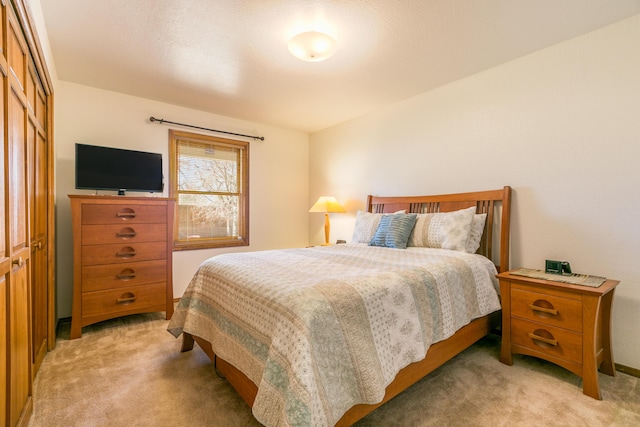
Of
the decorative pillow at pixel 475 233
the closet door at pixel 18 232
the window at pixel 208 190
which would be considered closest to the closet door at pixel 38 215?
the closet door at pixel 18 232

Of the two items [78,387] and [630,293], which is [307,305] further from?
[630,293]

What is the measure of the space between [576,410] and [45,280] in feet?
12.2

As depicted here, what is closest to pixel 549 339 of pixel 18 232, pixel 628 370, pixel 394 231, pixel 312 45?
pixel 628 370

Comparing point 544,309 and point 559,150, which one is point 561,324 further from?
point 559,150

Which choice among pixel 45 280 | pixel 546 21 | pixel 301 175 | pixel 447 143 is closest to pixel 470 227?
pixel 447 143

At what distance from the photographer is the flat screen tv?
2.74m

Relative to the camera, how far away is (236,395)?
171 centimetres

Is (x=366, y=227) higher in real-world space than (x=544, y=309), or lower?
higher

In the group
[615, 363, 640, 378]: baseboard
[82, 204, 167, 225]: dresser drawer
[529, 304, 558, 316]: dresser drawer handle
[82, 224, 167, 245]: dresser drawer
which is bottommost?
[615, 363, 640, 378]: baseboard

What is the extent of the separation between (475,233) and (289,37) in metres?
2.19

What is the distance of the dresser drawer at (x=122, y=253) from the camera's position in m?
2.58

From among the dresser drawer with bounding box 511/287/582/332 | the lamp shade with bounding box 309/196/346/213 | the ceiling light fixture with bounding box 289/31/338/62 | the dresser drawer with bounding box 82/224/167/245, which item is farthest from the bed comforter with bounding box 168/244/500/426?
the lamp shade with bounding box 309/196/346/213

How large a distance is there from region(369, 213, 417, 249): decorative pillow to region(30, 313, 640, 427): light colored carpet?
3.38 feet

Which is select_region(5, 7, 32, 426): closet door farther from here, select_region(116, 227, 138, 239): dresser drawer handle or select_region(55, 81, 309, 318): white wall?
select_region(55, 81, 309, 318): white wall
